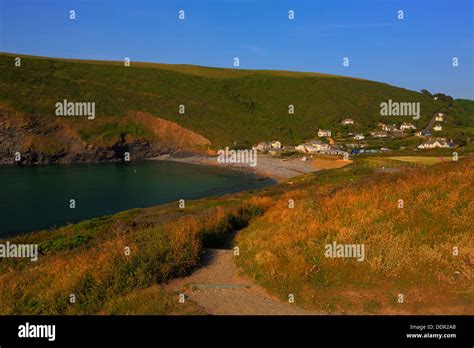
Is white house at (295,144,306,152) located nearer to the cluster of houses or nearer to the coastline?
the cluster of houses

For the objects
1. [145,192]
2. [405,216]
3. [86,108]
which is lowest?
[145,192]

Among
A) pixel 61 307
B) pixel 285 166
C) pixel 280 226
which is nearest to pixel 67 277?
pixel 61 307

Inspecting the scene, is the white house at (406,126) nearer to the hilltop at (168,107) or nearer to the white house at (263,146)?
→ the hilltop at (168,107)

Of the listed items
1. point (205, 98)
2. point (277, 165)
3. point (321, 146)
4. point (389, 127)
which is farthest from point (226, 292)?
point (205, 98)

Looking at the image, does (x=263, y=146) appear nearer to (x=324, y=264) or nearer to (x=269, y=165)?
(x=269, y=165)

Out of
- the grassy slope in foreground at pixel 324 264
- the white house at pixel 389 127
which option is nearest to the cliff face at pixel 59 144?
the white house at pixel 389 127

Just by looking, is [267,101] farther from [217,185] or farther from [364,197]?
[364,197]

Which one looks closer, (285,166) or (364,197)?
(364,197)
